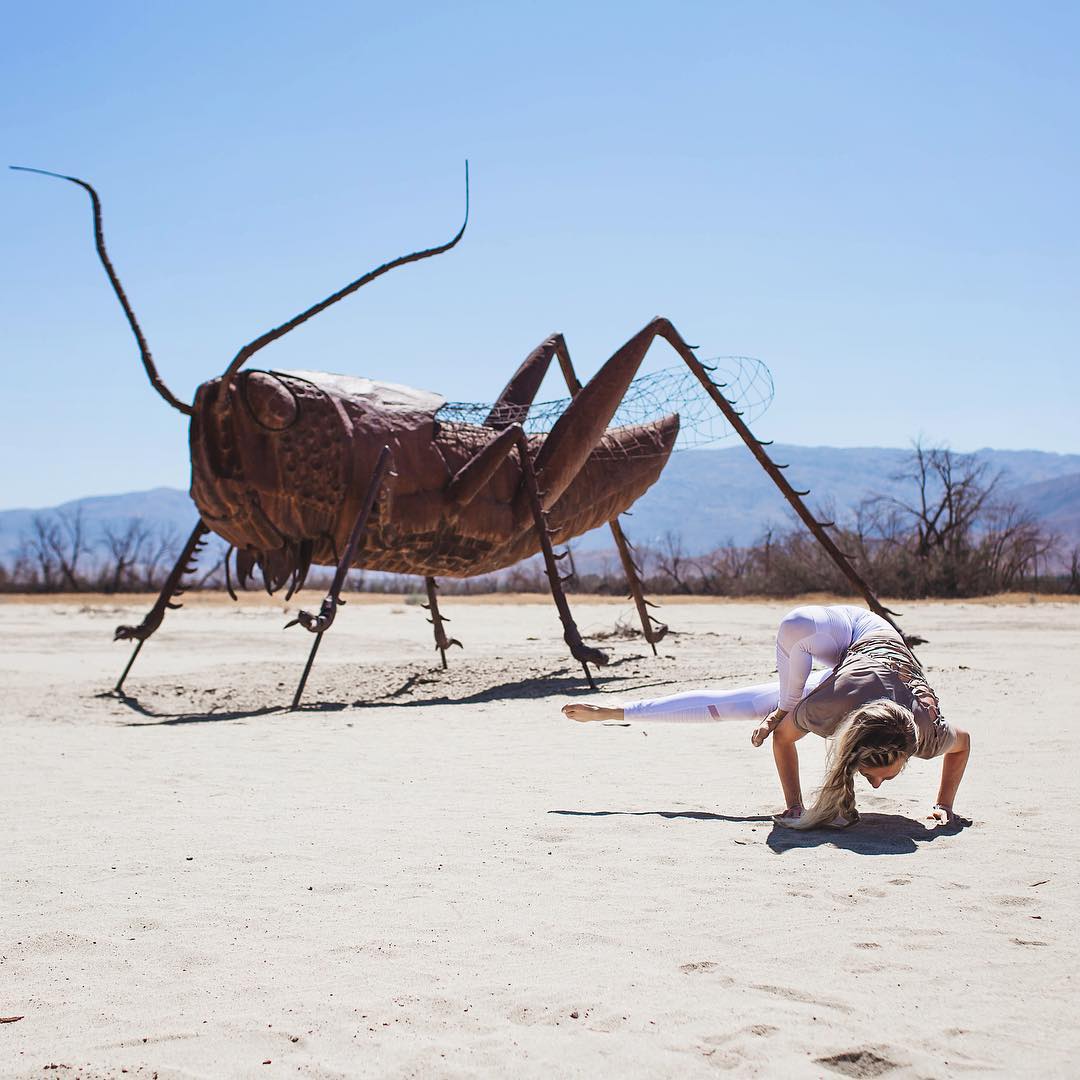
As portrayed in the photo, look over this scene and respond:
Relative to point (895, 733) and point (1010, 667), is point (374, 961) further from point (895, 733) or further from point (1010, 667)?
point (1010, 667)

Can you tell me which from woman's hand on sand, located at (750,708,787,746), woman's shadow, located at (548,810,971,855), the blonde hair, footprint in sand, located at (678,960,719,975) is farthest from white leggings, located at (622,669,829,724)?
footprint in sand, located at (678,960,719,975)

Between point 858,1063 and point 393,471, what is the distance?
7144 millimetres

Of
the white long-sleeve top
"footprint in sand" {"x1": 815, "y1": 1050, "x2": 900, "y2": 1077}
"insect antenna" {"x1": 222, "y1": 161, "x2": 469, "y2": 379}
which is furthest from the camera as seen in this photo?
"insect antenna" {"x1": 222, "y1": 161, "x2": 469, "y2": 379}

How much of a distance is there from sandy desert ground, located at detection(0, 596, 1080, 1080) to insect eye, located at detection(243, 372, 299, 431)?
7.78 ft

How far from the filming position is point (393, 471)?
9.26 m

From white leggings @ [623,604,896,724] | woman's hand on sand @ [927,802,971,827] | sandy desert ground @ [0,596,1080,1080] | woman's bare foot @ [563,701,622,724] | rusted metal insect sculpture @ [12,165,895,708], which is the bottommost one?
sandy desert ground @ [0,596,1080,1080]

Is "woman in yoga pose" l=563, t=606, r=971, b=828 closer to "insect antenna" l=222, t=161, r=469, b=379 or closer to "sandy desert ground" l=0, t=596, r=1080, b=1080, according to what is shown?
"sandy desert ground" l=0, t=596, r=1080, b=1080

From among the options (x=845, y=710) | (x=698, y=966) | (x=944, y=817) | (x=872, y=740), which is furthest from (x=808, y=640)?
(x=698, y=966)

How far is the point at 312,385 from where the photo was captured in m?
9.05

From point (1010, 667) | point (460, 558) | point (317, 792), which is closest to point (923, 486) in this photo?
point (1010, 667)

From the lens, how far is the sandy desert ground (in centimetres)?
277

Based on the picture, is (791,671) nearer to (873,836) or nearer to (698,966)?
(873,836)

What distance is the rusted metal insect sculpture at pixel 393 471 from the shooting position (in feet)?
28.3

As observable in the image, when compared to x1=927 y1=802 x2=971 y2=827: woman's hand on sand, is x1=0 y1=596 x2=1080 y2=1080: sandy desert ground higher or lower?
lower
